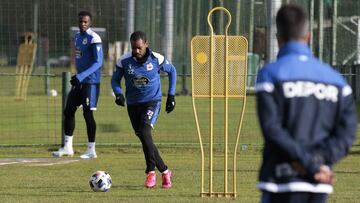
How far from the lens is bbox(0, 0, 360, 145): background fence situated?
17469mm

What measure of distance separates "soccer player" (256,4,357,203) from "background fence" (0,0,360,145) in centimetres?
1106

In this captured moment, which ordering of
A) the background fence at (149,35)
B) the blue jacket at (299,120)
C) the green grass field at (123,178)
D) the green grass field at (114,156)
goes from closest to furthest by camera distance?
the blue jacket at (299,120) → the green grass field at (123,178) → the green grass field at (114,156) → the background fence at (149,35)

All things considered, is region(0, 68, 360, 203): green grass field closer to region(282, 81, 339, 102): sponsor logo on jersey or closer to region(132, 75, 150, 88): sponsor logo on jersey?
region(132, 75, 150, 88): sponsor logo on jersey

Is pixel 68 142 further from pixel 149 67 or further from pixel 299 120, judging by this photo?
pixel 299 120

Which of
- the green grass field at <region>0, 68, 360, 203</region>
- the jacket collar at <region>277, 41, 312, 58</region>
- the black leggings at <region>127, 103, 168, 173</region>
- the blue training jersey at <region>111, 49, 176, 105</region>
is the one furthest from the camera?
the blue training jersey at <region>111, 49, 176, 105</region>

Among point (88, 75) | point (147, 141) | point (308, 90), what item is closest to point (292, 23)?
point (308, 90)

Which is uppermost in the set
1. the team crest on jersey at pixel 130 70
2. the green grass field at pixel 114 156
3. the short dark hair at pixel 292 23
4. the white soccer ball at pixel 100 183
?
the short dark hair at pixel 292 23

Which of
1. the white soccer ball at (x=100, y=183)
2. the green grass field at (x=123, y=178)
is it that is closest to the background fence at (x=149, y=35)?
the green grass field at (x=123, y=178)

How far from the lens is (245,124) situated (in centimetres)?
1817

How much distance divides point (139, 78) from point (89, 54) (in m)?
3.09

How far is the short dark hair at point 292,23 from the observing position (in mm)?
5098

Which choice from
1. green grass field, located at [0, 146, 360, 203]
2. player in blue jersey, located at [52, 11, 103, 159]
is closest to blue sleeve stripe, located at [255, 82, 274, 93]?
green grass field, located at [0, 146, 360, 203]

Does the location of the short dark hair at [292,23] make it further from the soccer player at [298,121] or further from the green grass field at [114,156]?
the green grass field at [114,156]

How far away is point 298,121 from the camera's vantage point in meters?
5.12
